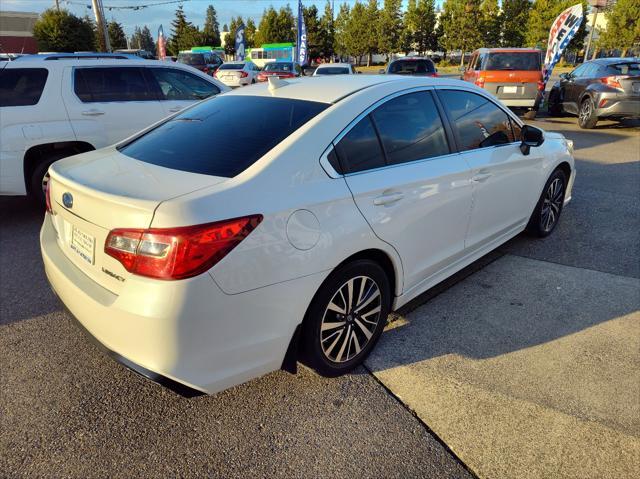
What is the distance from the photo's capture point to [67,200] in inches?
96.6

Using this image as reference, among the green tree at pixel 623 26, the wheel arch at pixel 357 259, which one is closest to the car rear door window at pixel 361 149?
the wheel arch at pixel 357 259

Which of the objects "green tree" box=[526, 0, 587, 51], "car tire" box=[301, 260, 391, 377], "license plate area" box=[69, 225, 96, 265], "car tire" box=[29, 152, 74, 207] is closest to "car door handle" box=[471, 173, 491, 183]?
"car tire" box=[301, 260, 391, 377]

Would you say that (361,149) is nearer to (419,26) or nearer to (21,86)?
(21,86)

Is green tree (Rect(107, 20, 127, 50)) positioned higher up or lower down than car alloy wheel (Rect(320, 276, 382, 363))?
higher up

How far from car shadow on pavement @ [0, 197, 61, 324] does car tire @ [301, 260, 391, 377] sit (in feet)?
7.16

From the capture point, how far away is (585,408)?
2.60 metres

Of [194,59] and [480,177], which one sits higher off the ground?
[194,59]

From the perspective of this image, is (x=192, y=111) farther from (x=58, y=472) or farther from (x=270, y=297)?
(x=58, y=472)

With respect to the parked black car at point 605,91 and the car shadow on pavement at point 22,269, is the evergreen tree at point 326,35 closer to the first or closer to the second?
the parked black car at point 605,91

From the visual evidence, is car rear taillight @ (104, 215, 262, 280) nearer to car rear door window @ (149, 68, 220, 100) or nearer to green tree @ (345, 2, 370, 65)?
car rear door window @ (149, 68, 220, 100)

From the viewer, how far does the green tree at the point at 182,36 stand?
237 feet

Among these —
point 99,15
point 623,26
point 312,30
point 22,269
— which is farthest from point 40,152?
point 312,30

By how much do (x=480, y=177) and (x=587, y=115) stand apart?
10.3 meters

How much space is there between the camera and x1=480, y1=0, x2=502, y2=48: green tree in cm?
4950
